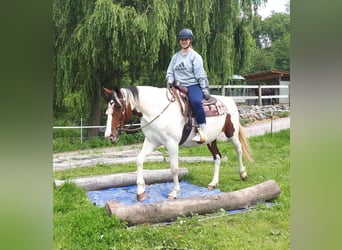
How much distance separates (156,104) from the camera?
6.08 ft

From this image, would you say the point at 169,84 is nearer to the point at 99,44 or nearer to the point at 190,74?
the point at 190,74

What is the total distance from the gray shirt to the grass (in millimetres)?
345

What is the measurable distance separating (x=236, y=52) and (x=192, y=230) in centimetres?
95

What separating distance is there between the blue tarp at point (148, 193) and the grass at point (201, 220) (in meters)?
0.04

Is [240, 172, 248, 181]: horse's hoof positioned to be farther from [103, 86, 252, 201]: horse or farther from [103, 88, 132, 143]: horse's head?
[103, 88, 132, 143]: horse's head

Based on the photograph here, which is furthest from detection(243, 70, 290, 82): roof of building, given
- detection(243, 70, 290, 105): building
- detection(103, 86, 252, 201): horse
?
detection(103, 86, 252, 201): horse

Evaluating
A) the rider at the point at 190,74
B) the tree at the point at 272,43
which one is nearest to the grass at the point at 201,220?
the rider at the point at 190,74

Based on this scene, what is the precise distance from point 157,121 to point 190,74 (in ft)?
0.93

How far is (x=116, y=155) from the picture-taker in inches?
74.2

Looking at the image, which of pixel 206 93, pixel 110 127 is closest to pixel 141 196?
pixel 110 127

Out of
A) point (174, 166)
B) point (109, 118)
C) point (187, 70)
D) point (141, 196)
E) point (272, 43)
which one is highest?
point (272, 43)
